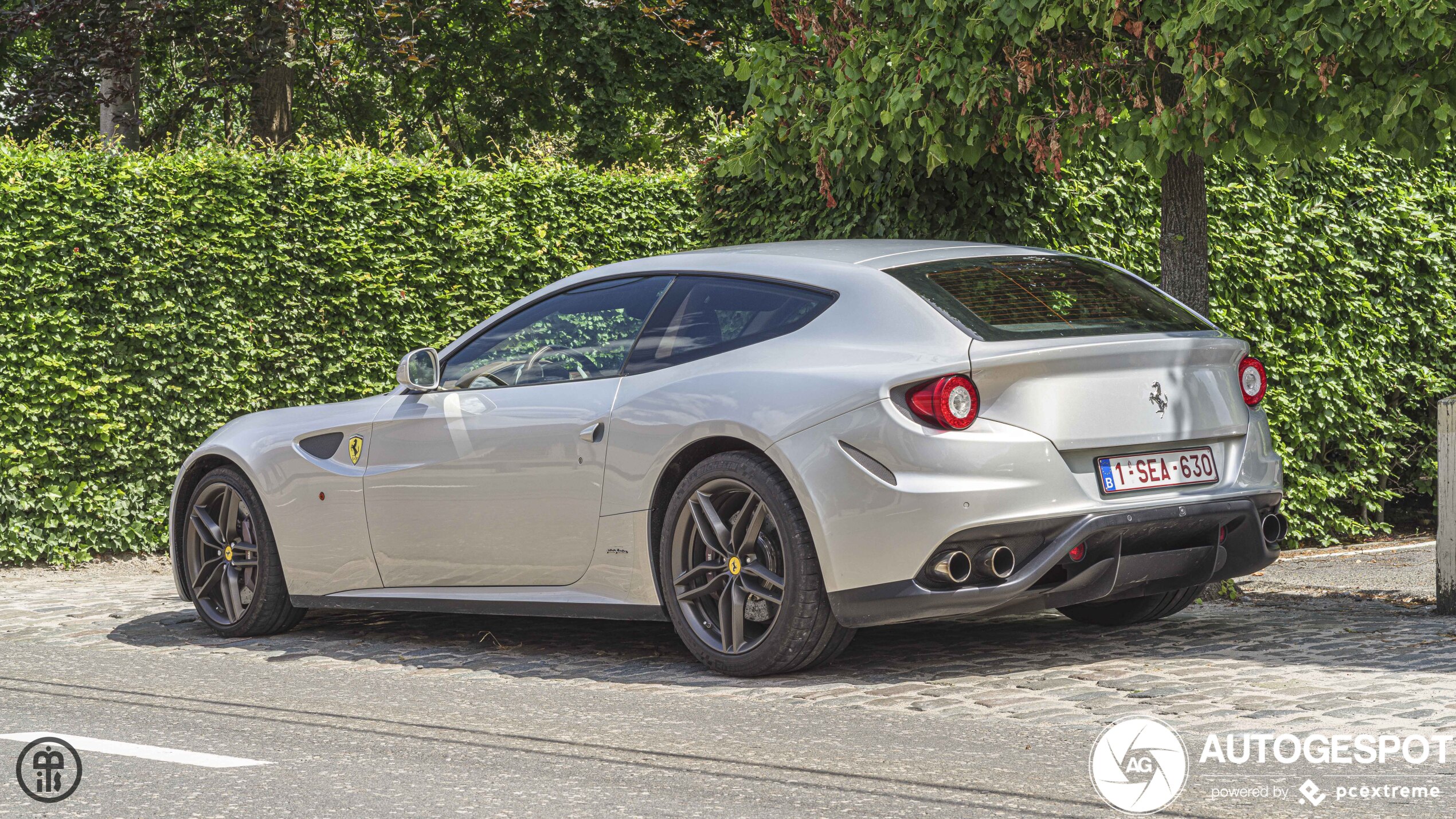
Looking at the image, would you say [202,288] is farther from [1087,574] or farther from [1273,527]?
[1273,527]

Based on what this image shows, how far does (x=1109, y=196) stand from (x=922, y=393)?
195 inches

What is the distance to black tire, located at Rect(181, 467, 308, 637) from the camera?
7.38 meters

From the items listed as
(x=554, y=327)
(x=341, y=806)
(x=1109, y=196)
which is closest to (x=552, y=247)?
(x=1109, y=196)

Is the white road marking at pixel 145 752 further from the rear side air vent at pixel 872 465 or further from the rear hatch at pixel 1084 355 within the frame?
the rear hatch at pixel 1084 355

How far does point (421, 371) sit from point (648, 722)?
2.28 metres

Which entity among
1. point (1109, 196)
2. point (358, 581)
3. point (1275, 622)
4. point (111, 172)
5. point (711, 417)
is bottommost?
point (1275, 622)

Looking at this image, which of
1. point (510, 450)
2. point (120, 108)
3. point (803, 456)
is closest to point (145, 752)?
point (510, 450)

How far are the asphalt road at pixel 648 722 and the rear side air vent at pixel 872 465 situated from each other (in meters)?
0.75

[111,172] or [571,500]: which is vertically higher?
[111,172]

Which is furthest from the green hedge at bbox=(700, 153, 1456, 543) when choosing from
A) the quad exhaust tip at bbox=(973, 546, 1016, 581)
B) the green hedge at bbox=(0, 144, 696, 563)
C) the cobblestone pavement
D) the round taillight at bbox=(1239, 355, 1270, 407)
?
the quad exhaust tip at bbox=(973, 546, 1016, 581)

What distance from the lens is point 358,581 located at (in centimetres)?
707

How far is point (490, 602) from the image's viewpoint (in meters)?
6.57

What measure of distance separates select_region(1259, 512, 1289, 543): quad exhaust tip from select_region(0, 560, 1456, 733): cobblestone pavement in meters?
0.44

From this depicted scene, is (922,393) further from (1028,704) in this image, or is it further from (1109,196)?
(1109,196)
